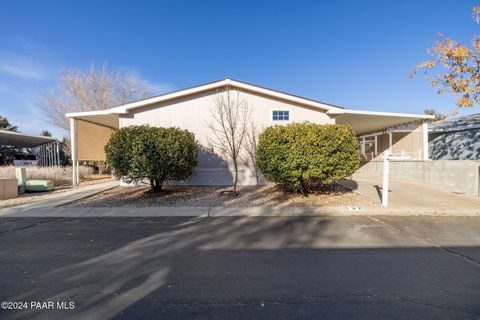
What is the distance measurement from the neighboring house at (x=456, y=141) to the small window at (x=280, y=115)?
10.2m

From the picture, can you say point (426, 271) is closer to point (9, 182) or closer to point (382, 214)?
point (382, 214)

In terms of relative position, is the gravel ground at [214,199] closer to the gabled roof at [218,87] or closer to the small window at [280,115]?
the small window at [280,115]

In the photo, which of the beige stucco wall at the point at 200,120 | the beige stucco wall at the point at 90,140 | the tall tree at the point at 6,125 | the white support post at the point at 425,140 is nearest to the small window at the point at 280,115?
the beige stucco wall at the point at 200,120

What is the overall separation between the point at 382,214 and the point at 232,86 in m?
8.48

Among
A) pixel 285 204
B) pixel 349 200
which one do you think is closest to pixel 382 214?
pixel 349 200

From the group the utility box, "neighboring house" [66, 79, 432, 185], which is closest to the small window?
"neighboring house" [66, 79, 432, 185]

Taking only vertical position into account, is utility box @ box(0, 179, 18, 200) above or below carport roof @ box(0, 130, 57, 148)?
below

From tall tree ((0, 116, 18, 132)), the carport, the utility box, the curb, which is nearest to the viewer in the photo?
the curb

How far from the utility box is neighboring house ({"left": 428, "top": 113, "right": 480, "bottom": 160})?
21970mm

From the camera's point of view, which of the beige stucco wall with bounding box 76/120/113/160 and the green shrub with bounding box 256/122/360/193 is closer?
the green shrub with bounding box 256/122/360/193

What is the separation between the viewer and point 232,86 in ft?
41.4

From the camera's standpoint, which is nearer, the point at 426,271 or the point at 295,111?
the point at 426,271

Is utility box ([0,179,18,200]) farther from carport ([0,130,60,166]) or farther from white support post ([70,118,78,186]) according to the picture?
carport ([0,130,60,166])

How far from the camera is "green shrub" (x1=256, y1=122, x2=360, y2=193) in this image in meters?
8.84
